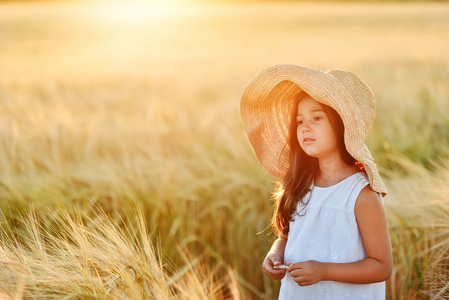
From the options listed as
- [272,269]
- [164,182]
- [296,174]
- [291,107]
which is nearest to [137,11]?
[164,182]

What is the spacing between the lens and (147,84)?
5.13 meters

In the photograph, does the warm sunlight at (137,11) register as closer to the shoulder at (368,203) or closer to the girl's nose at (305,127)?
the girl's nose at (305,127)

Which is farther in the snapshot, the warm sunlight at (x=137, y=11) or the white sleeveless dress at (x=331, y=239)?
the warm sunlight at (x=137, y=11)

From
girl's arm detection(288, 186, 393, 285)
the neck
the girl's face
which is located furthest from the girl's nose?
girl's arm detection(288, 186, 393, 285)

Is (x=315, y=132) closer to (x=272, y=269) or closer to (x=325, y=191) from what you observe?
(x=325, y=191)

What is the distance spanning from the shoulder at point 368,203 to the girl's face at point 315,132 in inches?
5.6

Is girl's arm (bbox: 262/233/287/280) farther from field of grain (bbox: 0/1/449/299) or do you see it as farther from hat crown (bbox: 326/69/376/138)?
hat crown (bbox: 326/69/376/138)

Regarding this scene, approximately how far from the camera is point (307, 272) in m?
1.27

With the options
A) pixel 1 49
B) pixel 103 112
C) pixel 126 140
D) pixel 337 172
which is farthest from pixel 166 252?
pixel 1 49

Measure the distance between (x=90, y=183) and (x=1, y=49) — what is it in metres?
6.75

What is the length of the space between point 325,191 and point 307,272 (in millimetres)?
221

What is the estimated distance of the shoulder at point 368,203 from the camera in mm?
1290

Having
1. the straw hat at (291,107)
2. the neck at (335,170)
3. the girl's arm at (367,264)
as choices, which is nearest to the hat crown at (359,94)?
the straw hat at (291,107)

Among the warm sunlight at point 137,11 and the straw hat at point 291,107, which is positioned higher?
the warm sunlight at point 137,11
